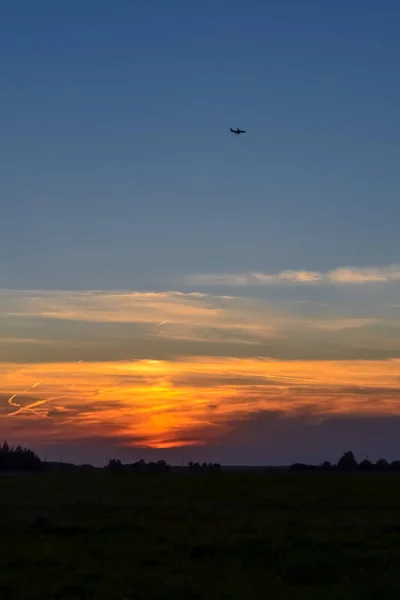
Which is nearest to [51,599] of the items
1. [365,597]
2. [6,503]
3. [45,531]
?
[365,597]

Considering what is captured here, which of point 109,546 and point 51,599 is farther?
point 109,546

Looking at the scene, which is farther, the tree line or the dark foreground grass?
the tree line

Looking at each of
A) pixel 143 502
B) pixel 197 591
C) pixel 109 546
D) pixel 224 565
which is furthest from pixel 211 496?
pixel 197 591

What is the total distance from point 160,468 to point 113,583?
6776 inches

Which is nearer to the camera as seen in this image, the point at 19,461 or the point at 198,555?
the point at 198,555

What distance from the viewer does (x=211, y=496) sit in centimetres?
6438

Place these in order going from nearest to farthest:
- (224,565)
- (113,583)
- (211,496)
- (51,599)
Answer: (51,599) < (113,583) < (224,565) < (211,496)

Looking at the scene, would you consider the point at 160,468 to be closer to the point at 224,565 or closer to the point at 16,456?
the point at 16,456

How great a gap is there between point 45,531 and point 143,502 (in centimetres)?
1917

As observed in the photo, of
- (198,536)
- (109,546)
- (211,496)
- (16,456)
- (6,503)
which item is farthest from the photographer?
(16,456)

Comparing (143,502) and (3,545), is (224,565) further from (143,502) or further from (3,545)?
(143,502)

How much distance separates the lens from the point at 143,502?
5438cm

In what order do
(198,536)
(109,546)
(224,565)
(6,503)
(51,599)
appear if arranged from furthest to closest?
(6,503) → (198,536) → (109,546) → (224,565) → (51,599)

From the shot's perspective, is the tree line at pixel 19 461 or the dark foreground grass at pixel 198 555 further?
the tree line at pixel 19 461
